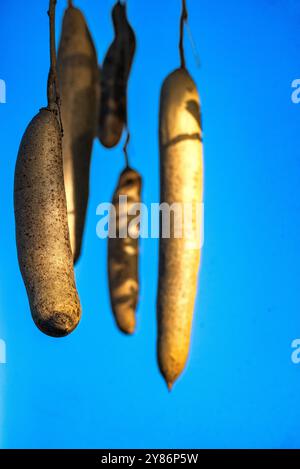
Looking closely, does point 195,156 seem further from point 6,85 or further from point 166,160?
point 6,85

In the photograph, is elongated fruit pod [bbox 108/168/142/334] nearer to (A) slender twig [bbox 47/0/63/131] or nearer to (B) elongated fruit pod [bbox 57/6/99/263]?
(B) elongated fruit pod [bbox 57/6/99/263]

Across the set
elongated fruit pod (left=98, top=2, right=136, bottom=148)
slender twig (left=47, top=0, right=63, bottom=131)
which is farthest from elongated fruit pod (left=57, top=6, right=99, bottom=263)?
slender twig (left=47, top=0, right=63, bottom=131)

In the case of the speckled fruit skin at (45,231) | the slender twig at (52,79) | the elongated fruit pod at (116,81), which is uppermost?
the elongated fruit pod at (116,81)

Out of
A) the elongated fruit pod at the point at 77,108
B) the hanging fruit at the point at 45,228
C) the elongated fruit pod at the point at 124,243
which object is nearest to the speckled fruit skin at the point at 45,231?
the hanging fruit at the point at 45,228

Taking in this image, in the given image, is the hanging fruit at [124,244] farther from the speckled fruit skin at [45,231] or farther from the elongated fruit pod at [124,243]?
the speckled fruit skin at [45,231]

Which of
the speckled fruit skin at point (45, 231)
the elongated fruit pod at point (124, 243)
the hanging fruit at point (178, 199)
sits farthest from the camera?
the elongated fruit pod at point (124, 243)

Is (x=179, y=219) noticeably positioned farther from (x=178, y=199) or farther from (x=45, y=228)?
(x=45, y=228)
